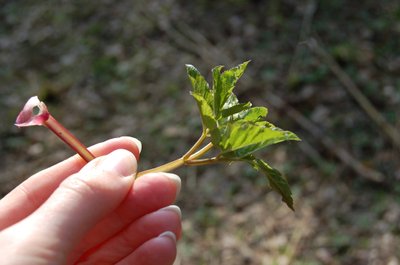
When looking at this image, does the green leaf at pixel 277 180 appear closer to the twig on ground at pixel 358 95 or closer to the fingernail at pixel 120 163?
the fingernail at pixel 120 163

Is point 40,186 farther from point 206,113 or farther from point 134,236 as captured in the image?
point 206,113

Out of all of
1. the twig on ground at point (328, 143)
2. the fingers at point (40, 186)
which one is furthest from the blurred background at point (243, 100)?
the fingers at point (40, 186)

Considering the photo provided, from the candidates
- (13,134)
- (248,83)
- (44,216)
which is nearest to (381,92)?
(248,83)

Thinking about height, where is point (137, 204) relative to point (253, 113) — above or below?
below

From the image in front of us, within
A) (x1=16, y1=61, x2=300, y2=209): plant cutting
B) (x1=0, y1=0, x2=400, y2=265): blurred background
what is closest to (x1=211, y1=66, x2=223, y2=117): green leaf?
(x1=16, y1=61, x2=300, y2=209): plant cutting

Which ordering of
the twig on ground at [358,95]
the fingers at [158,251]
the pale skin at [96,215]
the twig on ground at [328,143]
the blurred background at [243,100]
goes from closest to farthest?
the pale skin at [96,215]
the fingers at [158,251]
the blurred background at [243,100]
the twig on ground at [328,143]
the twig on ground at [358,95]

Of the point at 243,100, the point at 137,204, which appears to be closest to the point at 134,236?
the point at 137,204

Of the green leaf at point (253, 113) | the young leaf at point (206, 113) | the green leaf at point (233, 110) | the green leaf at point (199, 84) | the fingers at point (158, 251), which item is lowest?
the fingers at point (158, 251)

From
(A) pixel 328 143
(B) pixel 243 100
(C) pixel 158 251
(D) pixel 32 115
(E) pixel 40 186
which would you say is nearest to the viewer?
(D) pixel 32 115

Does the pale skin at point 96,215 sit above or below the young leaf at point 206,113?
below
